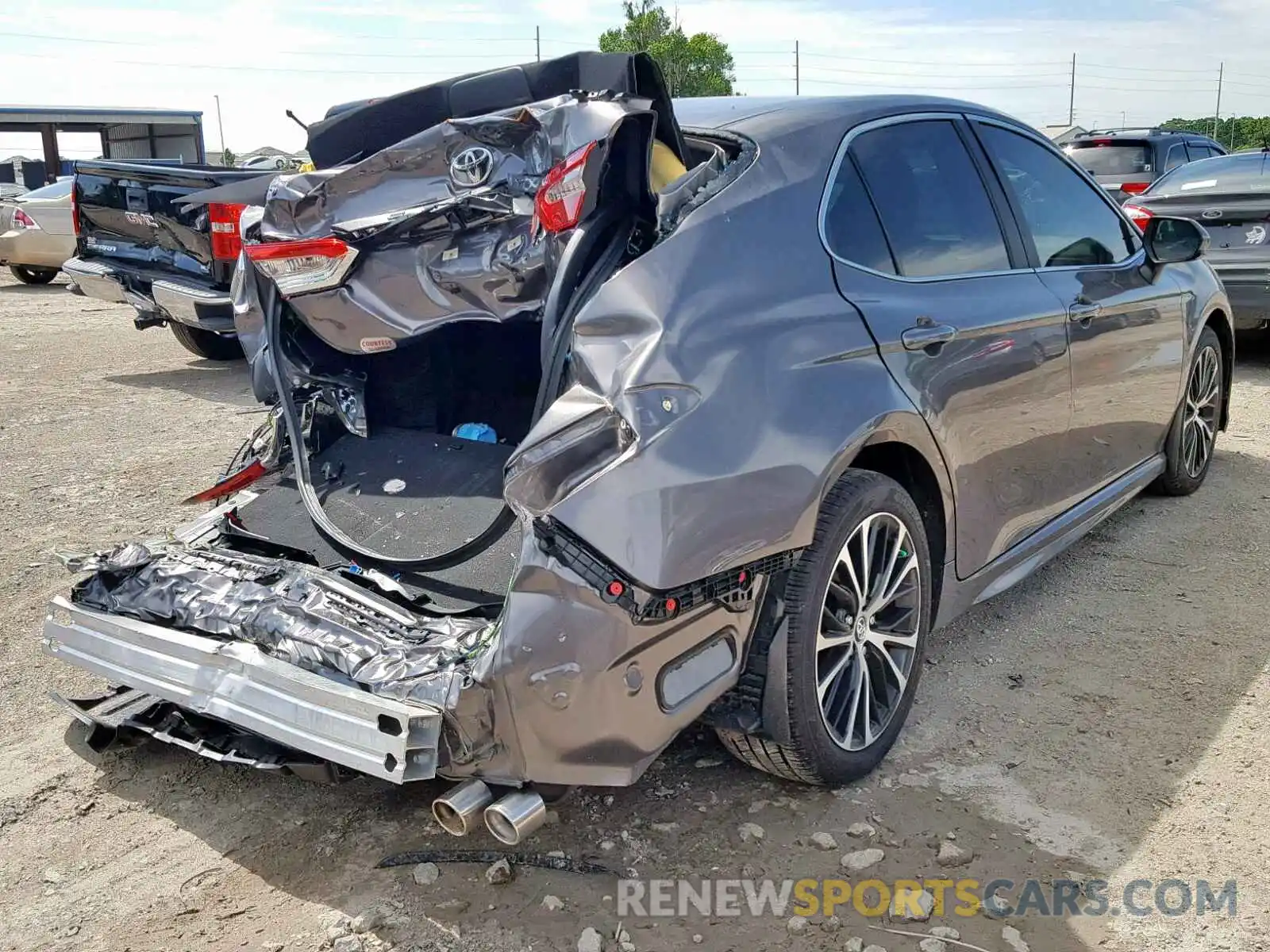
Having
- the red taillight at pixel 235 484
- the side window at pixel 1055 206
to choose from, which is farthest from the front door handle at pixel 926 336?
the red taillight at pixel 235 484

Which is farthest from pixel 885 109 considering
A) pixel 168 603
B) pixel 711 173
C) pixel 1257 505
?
pixel 1257 505

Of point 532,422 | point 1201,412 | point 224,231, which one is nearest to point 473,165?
point 532,422

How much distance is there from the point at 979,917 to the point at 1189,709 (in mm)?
1338

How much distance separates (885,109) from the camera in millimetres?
3412

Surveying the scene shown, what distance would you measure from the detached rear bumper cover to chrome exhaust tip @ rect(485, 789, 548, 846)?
167 millimetres

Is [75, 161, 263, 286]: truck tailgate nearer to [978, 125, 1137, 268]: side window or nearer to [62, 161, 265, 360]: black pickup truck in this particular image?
[62, 161, 265, 360]: black pickup truck

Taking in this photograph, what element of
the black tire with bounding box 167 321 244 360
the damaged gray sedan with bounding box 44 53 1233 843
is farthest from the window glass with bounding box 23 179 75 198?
the damaged gray sedan with bounding box 44 53 1233 843

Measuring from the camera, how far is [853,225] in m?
3.06

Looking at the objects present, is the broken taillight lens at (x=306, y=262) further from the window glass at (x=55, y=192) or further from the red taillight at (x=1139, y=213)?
the window glass at (x=55, y=192)

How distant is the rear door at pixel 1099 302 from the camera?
12.7 ft

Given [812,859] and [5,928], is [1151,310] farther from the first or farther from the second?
[5,928]

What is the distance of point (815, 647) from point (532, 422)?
3.07ft

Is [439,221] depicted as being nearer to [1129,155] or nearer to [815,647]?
[815,647]

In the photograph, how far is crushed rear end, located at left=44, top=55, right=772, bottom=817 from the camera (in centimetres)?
237
